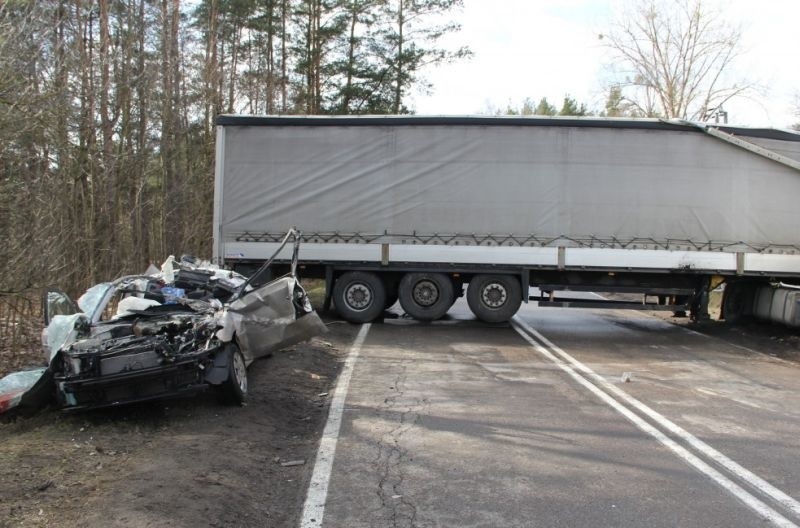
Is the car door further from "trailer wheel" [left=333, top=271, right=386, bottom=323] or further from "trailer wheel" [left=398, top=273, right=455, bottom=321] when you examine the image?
"trailer wheel" [left=398, top=273, right=455, bottom=321]

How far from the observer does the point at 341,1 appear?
Answer: 27.7m

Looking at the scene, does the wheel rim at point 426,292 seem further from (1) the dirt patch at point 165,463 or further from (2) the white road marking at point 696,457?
(1) the dirt patch at point 165,463

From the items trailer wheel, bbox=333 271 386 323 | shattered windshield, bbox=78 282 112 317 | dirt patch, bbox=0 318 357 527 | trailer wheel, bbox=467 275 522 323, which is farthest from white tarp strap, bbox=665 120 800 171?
shattered windshield, bbox=78 282 112 317

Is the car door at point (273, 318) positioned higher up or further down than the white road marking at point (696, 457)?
higher up

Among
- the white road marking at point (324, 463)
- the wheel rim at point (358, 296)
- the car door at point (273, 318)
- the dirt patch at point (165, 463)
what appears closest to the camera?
the dirt patch at point (165, 463)

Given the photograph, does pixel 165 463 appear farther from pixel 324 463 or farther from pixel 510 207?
pixel 510 207

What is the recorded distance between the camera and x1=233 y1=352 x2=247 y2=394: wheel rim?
6.16 metres

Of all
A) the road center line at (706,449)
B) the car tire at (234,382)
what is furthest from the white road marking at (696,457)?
the car tire at (234,382)

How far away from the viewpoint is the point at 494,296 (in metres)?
12.6

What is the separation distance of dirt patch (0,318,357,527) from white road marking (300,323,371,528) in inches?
2.8

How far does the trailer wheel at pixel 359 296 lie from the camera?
41.6 ft

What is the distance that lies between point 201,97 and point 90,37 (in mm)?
5223

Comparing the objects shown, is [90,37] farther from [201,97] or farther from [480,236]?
[480,236]

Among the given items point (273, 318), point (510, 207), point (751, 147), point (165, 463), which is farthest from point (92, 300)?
point (751, 147)
